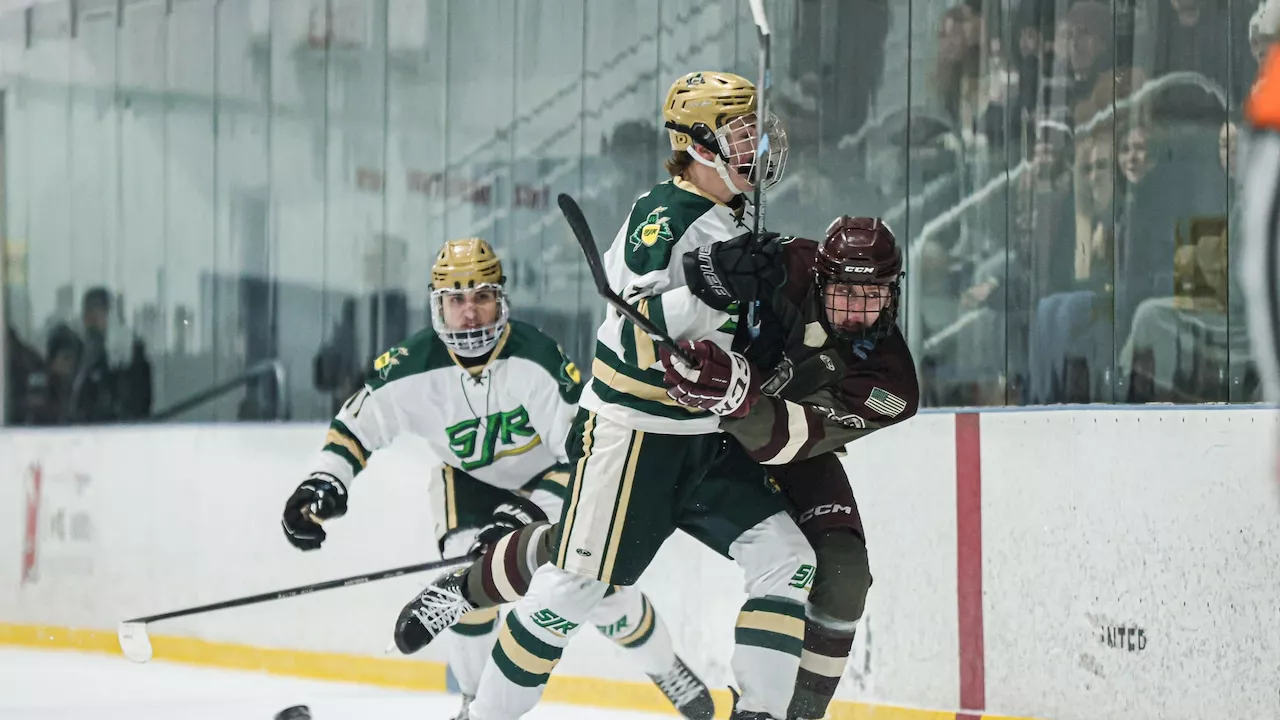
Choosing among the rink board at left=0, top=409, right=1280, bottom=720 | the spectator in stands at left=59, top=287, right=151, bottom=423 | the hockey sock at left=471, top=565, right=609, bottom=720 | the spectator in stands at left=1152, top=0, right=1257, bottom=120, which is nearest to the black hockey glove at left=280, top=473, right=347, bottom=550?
the hockey sock at left=471, top=565, right=609, bottom=720

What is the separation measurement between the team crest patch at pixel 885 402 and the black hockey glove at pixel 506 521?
1.10 m

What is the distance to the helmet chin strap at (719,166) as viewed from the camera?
111 inches

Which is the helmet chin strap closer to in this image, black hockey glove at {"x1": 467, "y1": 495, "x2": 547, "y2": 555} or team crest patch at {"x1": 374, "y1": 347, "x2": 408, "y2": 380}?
black hockey glove at {"x1": 467, "y1": 495, "x2": 547, "y2": 555}

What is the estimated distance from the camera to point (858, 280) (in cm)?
280

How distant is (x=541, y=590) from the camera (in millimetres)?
2961

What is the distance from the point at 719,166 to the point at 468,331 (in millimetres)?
1153

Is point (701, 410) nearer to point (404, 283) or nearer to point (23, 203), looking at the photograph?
point (404, 283)

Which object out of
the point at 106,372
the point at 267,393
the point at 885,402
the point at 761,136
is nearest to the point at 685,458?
the point at 885,402

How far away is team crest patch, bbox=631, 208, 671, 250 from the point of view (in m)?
2.73

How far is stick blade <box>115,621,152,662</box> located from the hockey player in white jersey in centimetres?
86

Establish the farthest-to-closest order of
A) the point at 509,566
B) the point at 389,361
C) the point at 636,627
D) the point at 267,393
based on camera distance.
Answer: the point at 267,393
the point at 389,361
the point at 636,627
the point at 509,566

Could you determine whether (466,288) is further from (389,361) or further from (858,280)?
(858,280)

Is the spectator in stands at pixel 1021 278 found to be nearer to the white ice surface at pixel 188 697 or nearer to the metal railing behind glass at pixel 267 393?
the white ice surface at pixel 188 697

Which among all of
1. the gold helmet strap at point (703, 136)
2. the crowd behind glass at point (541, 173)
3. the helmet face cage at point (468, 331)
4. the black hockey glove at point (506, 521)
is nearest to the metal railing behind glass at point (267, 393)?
the crowd behind glass at point (541, 173)
